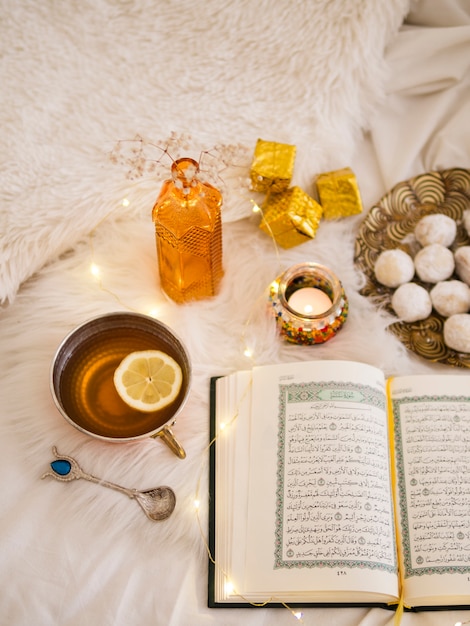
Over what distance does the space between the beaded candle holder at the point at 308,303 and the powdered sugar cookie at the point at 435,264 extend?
149mm

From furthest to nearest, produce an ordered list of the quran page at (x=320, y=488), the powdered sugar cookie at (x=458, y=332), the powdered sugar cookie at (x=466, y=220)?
the powdered sugar cookie at (x=466, y=220)
the powdered sugar cookie at (x=458, y=332)
the quran page at (x=320, y=488)

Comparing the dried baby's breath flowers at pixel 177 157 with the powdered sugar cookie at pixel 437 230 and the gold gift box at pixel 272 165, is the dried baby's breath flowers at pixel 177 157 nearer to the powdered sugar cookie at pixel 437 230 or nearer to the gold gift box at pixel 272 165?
the gold gift box at pixel 272 165

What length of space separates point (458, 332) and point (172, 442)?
47 cm

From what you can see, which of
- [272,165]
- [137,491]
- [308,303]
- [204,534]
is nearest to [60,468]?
[137,491]

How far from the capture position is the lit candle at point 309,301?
0.96 meters

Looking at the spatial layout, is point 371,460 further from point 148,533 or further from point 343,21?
point 343,21

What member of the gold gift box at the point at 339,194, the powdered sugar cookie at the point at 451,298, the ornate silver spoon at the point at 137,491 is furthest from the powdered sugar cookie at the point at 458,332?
the ornate silver spoon at the point at 137,491

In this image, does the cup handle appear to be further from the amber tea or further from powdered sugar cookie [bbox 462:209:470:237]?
powdered sugar cookie [bbox 462:209:470:237]

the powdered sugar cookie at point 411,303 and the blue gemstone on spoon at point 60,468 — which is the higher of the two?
the powdered sugar cookie at point 411,303

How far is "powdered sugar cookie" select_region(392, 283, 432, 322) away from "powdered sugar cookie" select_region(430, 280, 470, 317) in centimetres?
1

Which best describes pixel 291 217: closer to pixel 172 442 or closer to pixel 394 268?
pixel 394 268

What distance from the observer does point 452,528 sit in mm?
830

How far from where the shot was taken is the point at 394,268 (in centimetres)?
98

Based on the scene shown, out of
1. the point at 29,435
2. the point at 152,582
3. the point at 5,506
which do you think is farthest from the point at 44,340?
the point at 152,582
